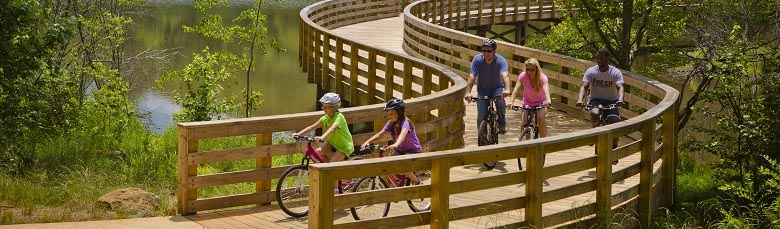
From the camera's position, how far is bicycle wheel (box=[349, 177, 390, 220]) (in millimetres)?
10352

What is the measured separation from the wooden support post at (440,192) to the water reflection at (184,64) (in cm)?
1842

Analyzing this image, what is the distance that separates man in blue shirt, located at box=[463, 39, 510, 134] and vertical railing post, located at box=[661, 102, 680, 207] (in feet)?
6.11

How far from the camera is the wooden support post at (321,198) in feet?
28.2

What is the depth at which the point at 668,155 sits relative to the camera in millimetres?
13016

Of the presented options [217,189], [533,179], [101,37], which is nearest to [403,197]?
[533,179]

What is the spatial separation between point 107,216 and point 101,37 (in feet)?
51.5

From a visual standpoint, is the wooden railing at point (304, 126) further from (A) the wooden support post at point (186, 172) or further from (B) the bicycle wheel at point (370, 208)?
(B) the bicycle wheel at point (370, 208)

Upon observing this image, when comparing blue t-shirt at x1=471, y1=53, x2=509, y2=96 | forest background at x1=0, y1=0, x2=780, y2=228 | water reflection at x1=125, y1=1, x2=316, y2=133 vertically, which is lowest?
water reflection at x1=125, y1=1, x2=316, y2=133

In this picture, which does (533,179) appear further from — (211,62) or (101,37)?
(101,37)

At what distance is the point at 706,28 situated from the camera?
2442cm

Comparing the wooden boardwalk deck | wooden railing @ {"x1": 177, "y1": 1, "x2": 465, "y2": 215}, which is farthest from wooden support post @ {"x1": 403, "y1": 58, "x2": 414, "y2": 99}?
the wooden boardwalk deck

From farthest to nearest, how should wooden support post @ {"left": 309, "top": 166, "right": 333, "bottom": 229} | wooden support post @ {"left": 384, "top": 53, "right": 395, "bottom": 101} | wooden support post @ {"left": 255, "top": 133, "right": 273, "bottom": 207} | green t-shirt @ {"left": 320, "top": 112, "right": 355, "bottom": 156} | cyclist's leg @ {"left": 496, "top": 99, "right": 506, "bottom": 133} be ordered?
wooden support post @ {"left": 384, "top": 53, "right": 395, "bottom": 101} → cyclist's leg @ {"left": 496, "top": 99, "right": 506, "bottom": 133} → wooden support post @ {"left": 255, "top": 133, "right": 273, "bottom": 207} → green t-shirt @ {"left": 320, "top": 112, "right": 355, "bottom": 156} → wooden support post @ {"left": 309, "top": 166, "right": 333, "bottom": 229}

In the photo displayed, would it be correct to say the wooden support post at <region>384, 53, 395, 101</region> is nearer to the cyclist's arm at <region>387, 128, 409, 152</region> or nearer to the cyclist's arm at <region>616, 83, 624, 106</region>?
the cyclist's arm at <region>616, 83, 624, 106</region>

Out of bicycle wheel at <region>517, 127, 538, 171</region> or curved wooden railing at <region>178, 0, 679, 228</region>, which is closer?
curved wooden railing at <region>178, 0, 679, 228</region>
